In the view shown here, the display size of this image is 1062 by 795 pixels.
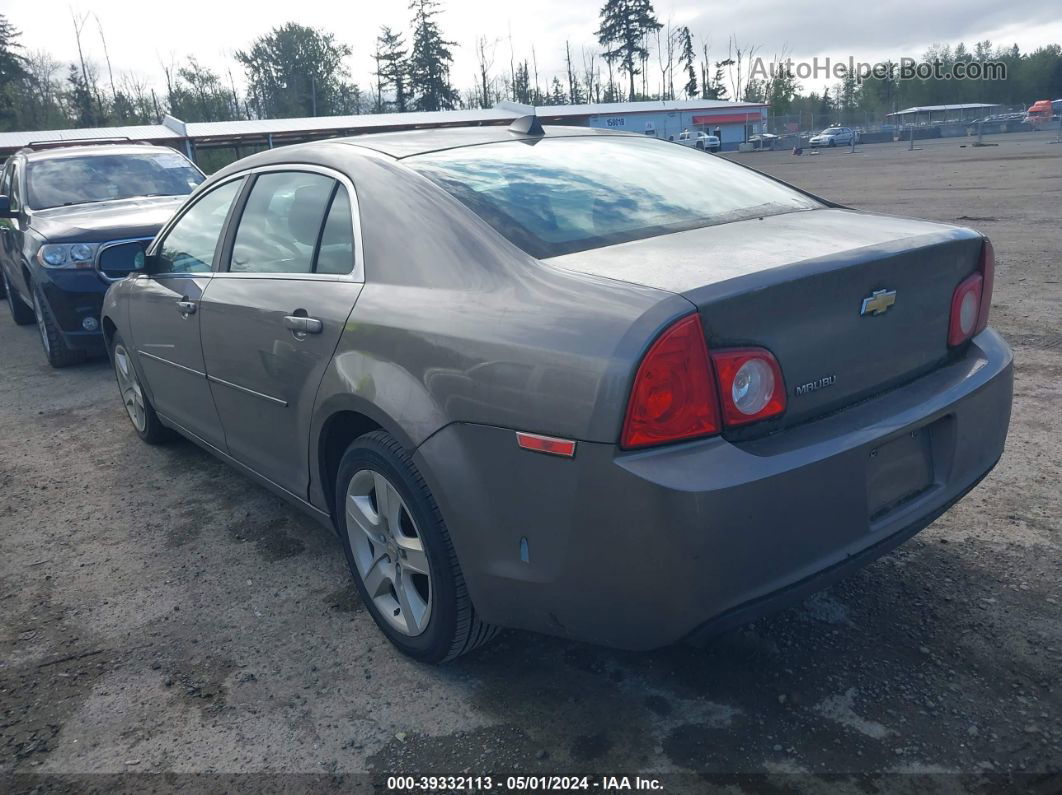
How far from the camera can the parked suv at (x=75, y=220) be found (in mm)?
6793

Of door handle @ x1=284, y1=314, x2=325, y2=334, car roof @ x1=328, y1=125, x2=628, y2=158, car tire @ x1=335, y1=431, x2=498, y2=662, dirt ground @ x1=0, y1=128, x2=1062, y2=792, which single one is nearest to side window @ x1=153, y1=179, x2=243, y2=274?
car roof @ x1=328, y1=125, x2=628, y2=158

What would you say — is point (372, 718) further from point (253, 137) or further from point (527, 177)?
point (253, 137)

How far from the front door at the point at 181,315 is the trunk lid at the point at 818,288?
81.8 inches

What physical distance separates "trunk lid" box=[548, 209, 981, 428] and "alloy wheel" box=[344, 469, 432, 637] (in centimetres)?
93

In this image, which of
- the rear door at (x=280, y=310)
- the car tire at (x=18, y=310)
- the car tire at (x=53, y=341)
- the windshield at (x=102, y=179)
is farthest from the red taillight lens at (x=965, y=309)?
the car tire at (x=18, y=310)

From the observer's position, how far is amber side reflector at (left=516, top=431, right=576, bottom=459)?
2.00m

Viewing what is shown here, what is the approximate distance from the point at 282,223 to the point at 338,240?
482 mm

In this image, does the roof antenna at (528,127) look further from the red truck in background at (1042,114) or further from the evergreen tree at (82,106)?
the evergreen tree at (82,106)

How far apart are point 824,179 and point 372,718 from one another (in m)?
26.0

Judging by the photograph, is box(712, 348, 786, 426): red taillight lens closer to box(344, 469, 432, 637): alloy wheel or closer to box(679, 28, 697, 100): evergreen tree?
box(344, 469, 432, 637): alloy wheel

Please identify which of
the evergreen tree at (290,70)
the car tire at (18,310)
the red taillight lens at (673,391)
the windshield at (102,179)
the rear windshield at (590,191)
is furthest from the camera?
the evergreen tree at (290,70)

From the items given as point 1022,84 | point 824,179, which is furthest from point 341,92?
point 1022,84

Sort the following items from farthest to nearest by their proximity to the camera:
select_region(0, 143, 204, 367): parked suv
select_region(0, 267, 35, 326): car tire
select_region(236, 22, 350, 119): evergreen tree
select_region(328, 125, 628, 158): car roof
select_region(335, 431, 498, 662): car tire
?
select_region(236, 22, 350, 119): evergreen tree → select_region(0, 267, 35, 326): car tire → select_region(0, 143, 204, 367): parked suv → select_region(328, 125, 628, 158): car roof → select_region(335, 431, 498, 662): car tire

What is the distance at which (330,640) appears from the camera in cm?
293
